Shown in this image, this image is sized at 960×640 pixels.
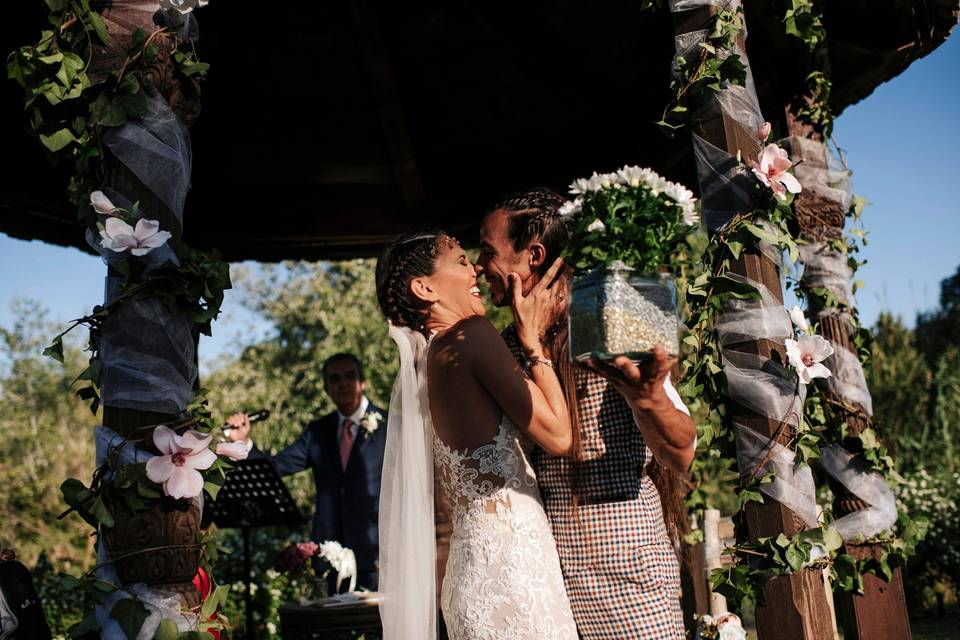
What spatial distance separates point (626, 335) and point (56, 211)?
15.5ft

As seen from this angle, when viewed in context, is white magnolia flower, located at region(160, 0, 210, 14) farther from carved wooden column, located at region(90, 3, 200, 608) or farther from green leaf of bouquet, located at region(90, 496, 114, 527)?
green leaf of bouquet, located at region(90, 496, 114, 527)

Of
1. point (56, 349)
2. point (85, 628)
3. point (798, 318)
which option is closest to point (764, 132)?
point (798, 318)

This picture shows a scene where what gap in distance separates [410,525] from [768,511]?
1.23 m

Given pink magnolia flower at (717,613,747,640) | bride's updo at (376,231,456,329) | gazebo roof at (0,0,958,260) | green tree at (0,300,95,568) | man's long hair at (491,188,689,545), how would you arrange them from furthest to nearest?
green tree at (0,300,95,568) → gazebo roof at (0,0,958,260) → pink magnolia flower at (717,613,747,640) → bride's updo at (376,231,456,329) → man's long hair at (491,188,689,545)

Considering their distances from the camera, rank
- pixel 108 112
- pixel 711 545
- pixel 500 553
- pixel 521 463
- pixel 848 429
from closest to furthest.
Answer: pixel 108 112
pixel 500 553
pixel 521 463
pixel 848 429
pixel 711 545

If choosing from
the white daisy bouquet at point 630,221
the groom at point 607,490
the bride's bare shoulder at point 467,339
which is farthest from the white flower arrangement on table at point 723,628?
the white daisy bouquet at point 630,221

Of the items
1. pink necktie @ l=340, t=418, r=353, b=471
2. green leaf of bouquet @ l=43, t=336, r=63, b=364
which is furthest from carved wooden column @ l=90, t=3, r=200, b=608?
pink necktie @ l=340, t=418, r=353, b=471

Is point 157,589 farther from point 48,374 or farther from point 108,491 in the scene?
point 48,374

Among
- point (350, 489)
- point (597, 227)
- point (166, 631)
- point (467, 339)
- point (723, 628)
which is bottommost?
point (723, 628)

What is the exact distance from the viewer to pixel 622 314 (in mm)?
1914

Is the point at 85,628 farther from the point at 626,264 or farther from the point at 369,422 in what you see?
the point at 369,422

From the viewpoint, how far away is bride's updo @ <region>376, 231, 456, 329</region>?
9.69 ft

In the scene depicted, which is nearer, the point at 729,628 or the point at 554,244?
the point at 554,244

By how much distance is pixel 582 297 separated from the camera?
1.98 metres
